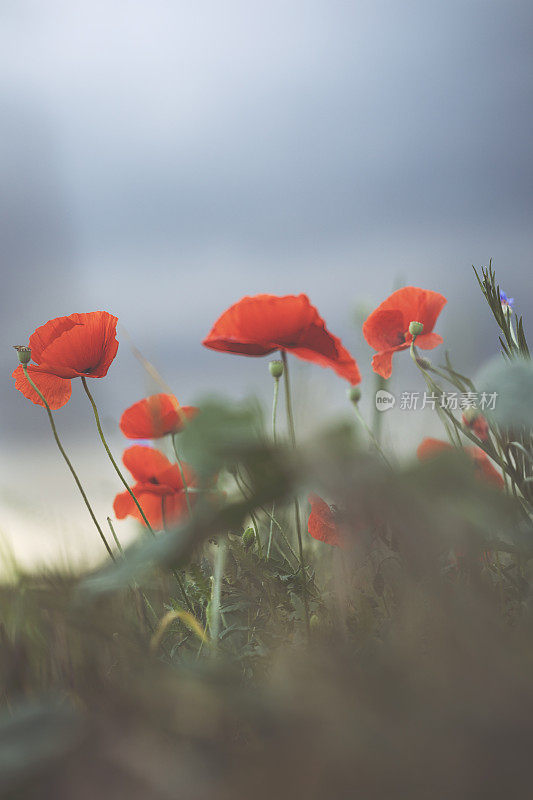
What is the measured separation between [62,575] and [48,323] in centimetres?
14

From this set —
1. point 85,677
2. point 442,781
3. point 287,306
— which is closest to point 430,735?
point 442,781

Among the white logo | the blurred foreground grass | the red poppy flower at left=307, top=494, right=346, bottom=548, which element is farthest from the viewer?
the white logo

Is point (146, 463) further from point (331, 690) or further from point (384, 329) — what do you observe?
point (331, 690)

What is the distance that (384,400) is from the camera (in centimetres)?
40

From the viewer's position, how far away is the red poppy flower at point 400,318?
404mm

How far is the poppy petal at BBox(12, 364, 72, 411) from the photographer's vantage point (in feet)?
1.35

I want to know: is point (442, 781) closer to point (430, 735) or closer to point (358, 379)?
point (430, 735)

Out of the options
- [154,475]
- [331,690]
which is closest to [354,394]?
[154,475]

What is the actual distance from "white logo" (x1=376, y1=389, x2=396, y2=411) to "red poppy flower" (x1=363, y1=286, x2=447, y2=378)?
3 cm

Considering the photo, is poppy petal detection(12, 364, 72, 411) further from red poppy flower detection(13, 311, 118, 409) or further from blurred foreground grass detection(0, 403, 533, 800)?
blurred foreground grass detection(0, 403, 533, 800)

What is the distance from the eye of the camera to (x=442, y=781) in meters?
0.07

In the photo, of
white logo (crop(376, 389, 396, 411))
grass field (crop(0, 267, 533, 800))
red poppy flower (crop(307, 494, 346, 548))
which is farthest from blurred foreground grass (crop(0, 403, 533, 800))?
white logo (crop(376, 389, 396, 411))

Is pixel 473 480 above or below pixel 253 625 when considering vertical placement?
above

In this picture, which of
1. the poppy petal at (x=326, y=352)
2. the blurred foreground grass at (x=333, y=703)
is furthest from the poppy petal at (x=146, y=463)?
the blurred foreground grass at (x=333, y=703)
